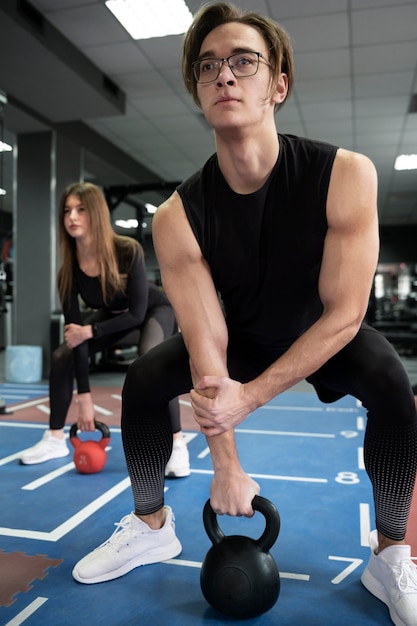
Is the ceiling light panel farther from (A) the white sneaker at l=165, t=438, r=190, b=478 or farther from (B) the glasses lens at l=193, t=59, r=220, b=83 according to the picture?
(A) the white sneaker at l=165, t=438, r=190, b=478

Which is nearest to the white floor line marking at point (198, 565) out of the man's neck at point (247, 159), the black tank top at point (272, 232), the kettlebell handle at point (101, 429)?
the black tank top at point (272, 232)

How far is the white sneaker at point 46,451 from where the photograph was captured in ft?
7.16

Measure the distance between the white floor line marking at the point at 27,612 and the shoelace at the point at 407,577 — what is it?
0.77 m

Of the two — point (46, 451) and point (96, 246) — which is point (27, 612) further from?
point (96, 246)

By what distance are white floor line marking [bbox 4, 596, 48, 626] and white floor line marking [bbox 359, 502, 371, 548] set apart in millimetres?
841

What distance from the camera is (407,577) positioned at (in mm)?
1104

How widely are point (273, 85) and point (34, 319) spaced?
4484 millimetres

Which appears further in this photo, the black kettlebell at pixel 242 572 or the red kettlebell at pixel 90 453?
the red kettlebell at pixel 90 453

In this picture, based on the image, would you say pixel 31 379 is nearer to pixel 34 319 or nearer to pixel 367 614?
pixel 34 319

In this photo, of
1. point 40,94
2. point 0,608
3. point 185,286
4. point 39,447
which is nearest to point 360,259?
point 185,286

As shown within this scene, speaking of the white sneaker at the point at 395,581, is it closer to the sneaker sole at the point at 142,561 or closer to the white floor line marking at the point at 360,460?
the sneaker sole at the point at 142,561

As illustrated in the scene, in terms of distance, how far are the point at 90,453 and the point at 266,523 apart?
110cm

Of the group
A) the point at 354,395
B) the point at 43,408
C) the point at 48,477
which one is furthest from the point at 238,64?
the point at 43,408

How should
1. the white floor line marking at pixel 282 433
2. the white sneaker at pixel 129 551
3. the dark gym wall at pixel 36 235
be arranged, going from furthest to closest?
the dark gym wall at pixel 36 235 < the white floor line marking at pixel 282 433 < the white sneaker at pixel 129 551
